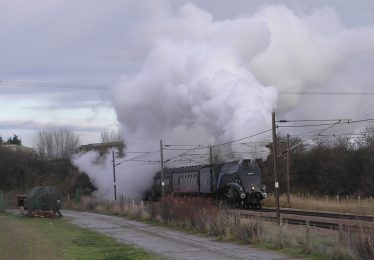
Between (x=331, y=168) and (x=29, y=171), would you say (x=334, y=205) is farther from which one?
(x=29, y=171)

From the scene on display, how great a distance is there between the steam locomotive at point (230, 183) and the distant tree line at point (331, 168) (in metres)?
11.3

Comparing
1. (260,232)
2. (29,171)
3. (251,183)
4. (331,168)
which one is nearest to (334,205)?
(251,183)

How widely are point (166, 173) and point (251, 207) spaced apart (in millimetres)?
13293

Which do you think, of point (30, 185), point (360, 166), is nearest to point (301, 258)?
point (360, 166)

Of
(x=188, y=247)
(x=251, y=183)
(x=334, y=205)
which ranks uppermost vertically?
(x=251, y=183)

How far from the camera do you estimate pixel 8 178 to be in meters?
86.2

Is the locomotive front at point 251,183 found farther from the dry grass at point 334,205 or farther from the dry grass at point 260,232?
the dry grass at point 260,232

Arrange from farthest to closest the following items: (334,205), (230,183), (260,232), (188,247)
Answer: (334,205)
(230,183)
(260,232)
(188,247)

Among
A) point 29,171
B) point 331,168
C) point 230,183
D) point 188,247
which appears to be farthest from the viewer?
point 29,171

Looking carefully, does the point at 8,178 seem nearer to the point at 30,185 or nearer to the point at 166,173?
the point at 30,185

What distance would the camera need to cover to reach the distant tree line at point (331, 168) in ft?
176

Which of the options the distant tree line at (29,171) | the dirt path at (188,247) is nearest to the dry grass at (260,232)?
the dirt path at (188,247)

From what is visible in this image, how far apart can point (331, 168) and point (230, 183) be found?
71.6 ft

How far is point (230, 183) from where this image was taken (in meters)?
37.8
